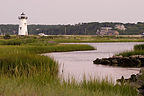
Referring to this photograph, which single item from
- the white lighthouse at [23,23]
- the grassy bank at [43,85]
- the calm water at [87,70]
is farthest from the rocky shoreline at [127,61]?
the white lighthouse at [23,23]

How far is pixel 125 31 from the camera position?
19762 centimetres

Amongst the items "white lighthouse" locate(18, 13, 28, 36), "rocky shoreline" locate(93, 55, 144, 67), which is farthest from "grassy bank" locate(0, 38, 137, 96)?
"white lighthouse" locate(18, 13, 28, 36)

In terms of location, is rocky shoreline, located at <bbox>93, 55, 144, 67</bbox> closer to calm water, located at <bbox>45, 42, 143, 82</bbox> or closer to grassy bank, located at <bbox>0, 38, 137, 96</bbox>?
calm water, located at <bbox>45, 42, 143, 82</bbox>

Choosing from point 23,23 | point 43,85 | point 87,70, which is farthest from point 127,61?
point 23,23

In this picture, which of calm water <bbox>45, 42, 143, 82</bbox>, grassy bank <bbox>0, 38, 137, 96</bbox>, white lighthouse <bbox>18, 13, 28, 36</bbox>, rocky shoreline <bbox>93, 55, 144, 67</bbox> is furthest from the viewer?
white lighthouse <bbox>18, 13, 28, 36</bbox>

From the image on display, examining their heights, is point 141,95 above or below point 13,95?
below

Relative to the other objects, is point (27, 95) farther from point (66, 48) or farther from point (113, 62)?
point (66, 48)

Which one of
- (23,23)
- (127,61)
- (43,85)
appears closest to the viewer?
(43,85)

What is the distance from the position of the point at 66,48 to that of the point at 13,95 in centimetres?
4016

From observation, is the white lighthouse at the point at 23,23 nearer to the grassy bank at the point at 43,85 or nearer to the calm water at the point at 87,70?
the calm water at the point at 87,70

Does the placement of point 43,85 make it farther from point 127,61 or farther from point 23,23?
point 23,23

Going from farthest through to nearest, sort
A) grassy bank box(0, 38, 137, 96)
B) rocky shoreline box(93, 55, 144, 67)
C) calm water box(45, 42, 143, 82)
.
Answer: rocky shoreline box(93, 55, 144, 67), calm water box(45, 42, 143, 82), grassy bank box(0, 38, 137, 96)

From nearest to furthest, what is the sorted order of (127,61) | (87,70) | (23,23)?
(87,70) < (127,61) < (23,23)

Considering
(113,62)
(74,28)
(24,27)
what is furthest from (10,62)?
(74,28)
